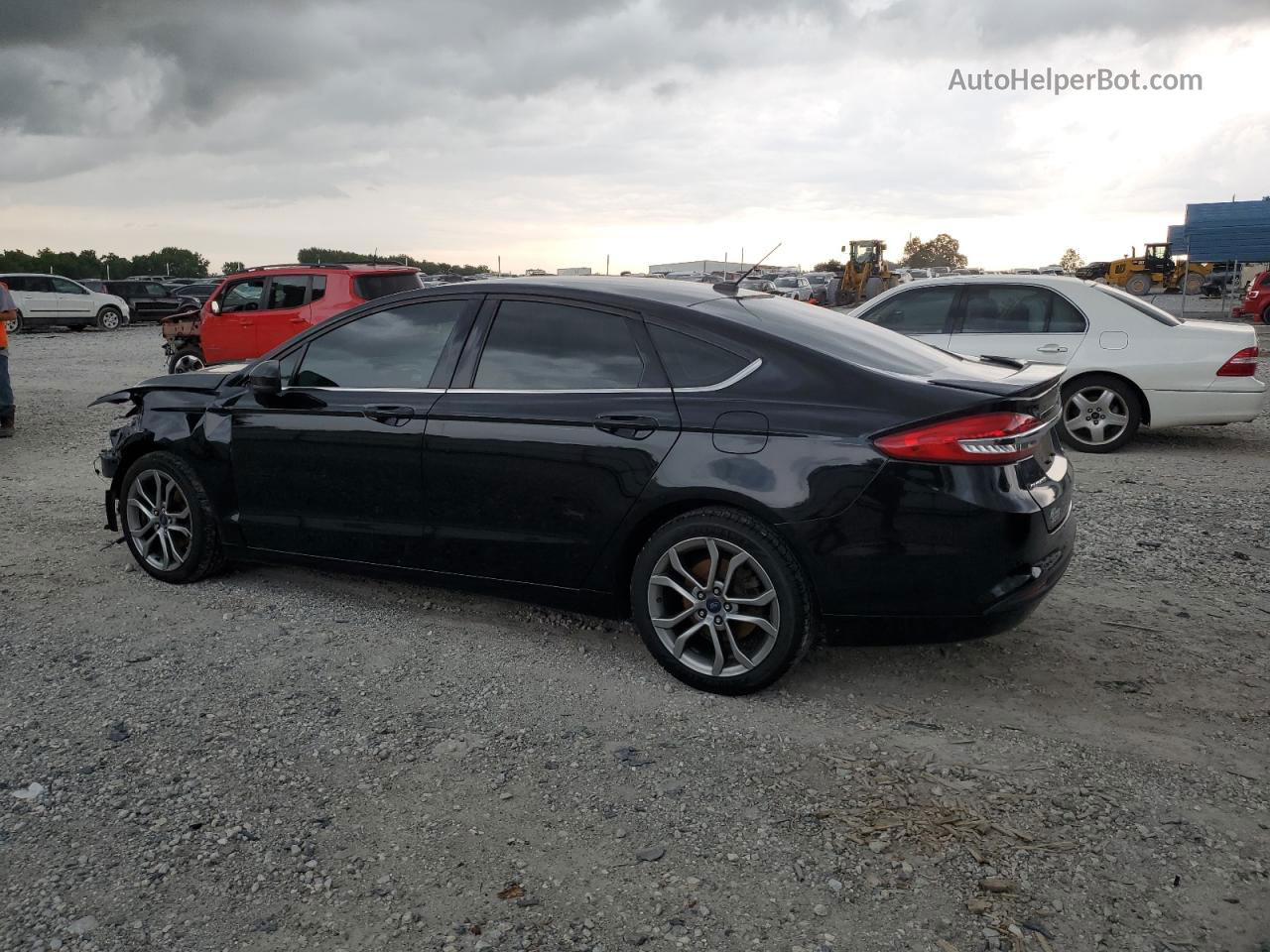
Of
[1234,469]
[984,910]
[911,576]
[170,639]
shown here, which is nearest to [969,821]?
[984,910]

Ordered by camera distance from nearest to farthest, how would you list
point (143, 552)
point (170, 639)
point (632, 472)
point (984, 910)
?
point (984, 910), point (632, 472), point (170, 639), point (143, 552)

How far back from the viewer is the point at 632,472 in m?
3.93

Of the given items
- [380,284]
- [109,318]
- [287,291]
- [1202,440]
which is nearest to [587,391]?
[1202,440]

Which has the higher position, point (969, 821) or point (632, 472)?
point (632, 472)

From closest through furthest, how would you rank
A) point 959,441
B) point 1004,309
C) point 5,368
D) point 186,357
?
point 959,441 → point 1004,309 → point 5,368 → point 186,357

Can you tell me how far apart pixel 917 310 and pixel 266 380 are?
6.38 metres

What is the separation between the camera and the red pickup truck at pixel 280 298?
Result: 1352 centimetres

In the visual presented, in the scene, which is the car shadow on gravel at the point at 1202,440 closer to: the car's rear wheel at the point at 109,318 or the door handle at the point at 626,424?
the door handle at the point at 626,424

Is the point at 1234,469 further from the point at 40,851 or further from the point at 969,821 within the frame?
the point at 40,851

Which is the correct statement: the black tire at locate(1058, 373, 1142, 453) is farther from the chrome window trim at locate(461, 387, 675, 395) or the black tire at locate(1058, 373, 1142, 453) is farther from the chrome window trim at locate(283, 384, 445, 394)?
the chrome window trim at locate(283, 384, 445, 394)

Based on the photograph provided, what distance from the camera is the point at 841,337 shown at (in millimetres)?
4133

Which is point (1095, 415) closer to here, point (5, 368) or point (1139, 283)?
point (5, 368)

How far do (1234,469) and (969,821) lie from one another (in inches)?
252

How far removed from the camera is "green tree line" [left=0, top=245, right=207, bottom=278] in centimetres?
6981
